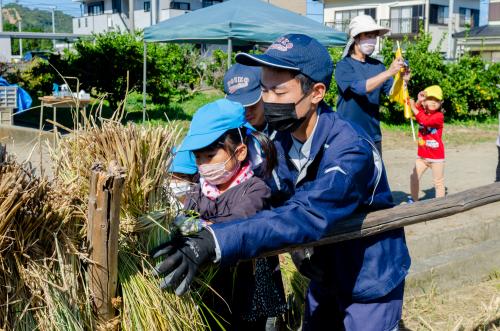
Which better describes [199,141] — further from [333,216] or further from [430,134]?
[430,134]

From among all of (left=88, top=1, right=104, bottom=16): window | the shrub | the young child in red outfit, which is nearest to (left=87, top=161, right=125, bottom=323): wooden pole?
the young child in red outfit

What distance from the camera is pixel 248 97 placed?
3.71 metres

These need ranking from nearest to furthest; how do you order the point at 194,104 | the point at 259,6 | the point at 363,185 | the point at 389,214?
the point at 363,185, the point at 389,214, the point at 259,6, the point at 194,104

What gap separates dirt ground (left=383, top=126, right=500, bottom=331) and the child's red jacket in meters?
0.80

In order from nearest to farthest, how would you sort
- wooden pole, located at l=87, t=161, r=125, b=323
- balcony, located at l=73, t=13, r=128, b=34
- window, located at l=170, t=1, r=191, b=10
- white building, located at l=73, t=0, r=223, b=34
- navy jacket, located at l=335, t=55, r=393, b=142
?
wooden pole, located at l=87, t=161, r=125, b=323 → navy jacket, located at l=335, t=55, r=393, b=142 → white building, located at l=73, t=0, r=223, b=34 → window, located at l=170, t=1, r=191, b=10 → balcony, located at l=73, t=13, r=128, b=34

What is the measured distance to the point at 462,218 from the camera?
6.54 meters

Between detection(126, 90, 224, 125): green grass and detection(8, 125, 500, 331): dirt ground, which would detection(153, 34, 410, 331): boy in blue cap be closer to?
detection(8, 125, 500, 331): dirt ground

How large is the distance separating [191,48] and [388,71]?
16637mm

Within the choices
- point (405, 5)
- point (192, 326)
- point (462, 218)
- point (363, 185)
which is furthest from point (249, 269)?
point (405, 5)

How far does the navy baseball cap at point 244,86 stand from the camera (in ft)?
12.1

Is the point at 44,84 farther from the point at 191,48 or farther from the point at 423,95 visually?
the point at 423,95

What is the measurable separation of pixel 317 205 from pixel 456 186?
Answer: 6.74 meters

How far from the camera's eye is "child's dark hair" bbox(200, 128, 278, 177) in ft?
8.96

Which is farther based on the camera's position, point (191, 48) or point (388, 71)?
point (191, 48)
